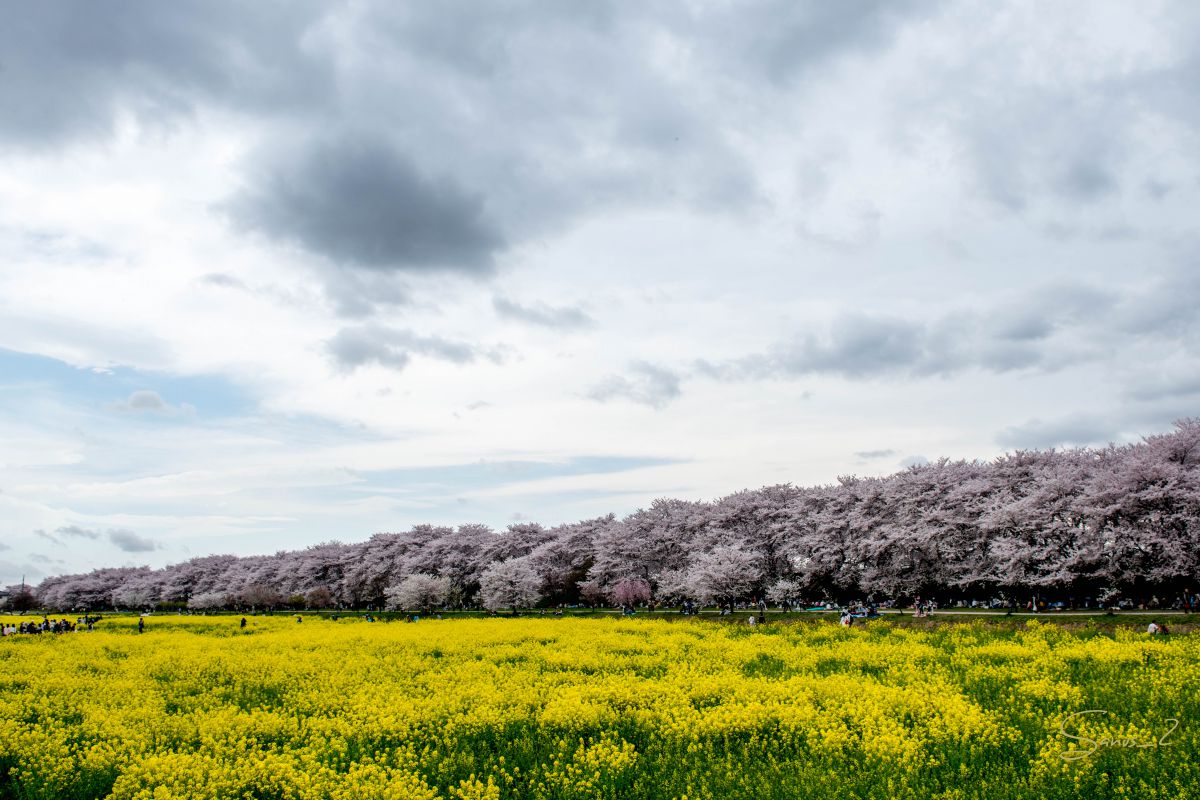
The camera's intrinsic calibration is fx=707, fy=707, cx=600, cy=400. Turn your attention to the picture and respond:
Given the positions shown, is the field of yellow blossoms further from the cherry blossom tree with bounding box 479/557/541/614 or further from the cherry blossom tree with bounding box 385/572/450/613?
the cherry blossom tree with bounding box 385/572/450/613

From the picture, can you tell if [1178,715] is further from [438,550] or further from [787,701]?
[438,550]

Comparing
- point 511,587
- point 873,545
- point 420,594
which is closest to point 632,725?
point 873,545

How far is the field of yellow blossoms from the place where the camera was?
11.8 m

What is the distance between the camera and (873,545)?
53781 millimetres

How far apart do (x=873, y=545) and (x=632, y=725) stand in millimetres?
43200

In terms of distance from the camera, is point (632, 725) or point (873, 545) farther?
point (873, 545)

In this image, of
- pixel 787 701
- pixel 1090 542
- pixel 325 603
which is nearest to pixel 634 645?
pixel 787 701

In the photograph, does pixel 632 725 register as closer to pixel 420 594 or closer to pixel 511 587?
pixel 511 587

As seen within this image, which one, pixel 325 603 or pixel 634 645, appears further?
pixel 325 603

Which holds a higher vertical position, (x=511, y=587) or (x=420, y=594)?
(x=511, y=587)

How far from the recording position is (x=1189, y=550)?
37.8 metres

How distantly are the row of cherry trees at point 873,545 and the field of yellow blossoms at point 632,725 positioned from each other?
15321 millimetres

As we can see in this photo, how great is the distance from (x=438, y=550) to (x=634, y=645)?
6771 centimetres

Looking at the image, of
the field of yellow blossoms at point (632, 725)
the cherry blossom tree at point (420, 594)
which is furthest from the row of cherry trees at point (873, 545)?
the field of yellow blossoms at point (632, 725)
